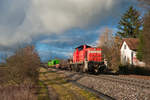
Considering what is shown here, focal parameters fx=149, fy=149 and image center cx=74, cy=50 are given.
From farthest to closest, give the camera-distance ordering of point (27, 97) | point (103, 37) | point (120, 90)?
point (103, 37)
point (120, 90)
point (27, 97)

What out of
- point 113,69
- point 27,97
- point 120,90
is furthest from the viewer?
point 113,69

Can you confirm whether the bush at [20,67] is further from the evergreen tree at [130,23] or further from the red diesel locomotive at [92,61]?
the evergreen tree at [130,23]

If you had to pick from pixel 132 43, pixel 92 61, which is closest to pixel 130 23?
pixel 132 43

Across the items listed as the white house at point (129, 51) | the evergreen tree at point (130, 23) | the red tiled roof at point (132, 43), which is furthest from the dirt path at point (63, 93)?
the evergreen tree at point (130, 23)

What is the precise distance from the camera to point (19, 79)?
35.9 ft

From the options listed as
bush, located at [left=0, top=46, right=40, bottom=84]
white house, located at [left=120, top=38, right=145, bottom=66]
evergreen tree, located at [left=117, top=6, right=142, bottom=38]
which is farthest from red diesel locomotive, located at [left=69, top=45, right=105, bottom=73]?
evergreen tree, located at [left=117, top=6, right=142, bottom=38]

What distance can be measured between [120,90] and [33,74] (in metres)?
7.26

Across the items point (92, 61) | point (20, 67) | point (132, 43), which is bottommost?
point (20, 67)

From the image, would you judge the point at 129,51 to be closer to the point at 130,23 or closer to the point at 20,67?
the point at 130,23

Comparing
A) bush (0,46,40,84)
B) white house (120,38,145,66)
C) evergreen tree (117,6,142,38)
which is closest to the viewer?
bush (0,46,40,84)

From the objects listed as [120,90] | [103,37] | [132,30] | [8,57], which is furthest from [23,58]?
[132,30]

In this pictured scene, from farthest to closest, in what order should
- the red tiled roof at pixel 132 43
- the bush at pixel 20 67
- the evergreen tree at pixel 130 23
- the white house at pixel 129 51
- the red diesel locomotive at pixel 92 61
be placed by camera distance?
the evergreen tree at pixel 130 23, the red tiled roof at pixel 132 43, the white house at pixel 129 51, the red diesel locomotive at pixel 92 61, the bush at pixel 20 67

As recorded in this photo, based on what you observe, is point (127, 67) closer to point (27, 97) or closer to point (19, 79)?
point (19, 79)

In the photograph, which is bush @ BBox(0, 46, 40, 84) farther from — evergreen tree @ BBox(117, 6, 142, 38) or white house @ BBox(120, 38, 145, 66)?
evergreen tree @ BBox(117, 6, 142, 38)
